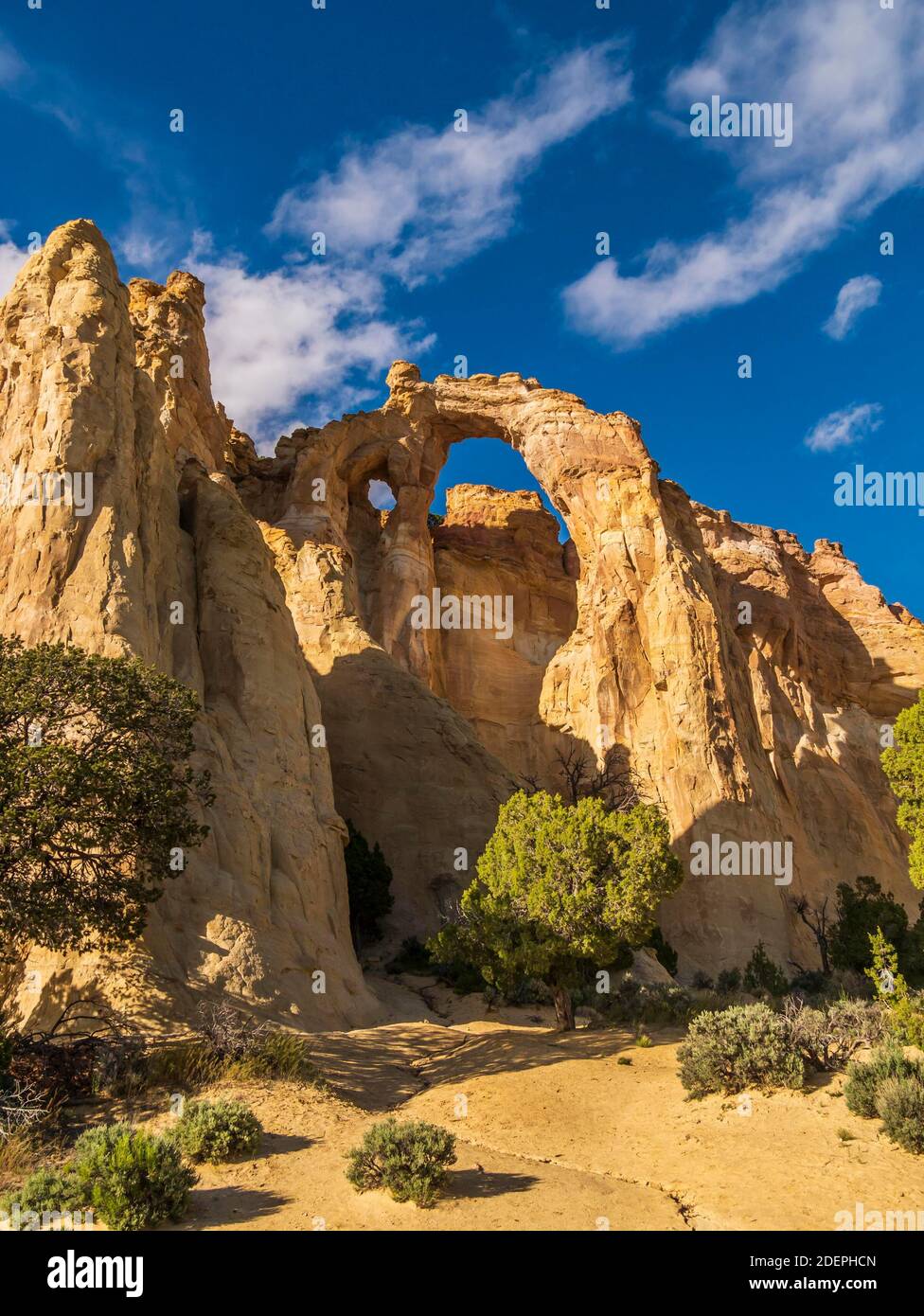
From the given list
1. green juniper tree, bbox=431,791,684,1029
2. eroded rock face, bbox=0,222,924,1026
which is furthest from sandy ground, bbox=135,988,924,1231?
eroded rock face, bbox=0,222,924,1026

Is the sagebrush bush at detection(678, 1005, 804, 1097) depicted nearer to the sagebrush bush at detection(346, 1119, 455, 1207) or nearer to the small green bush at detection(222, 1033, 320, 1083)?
the sagebrush bush at detection(346, 1119, 455, 1207)

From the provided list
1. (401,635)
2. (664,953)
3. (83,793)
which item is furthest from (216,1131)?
(401,635)

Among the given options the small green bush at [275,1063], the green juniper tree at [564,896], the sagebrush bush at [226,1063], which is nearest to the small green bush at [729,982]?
the green juniper tree at [564,896]

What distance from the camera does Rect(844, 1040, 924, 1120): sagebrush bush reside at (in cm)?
1310

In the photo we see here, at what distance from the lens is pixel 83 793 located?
14.7 metres

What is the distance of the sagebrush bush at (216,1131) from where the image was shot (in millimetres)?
11719

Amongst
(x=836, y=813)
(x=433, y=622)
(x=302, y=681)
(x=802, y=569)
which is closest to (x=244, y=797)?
(x=302, y=681)

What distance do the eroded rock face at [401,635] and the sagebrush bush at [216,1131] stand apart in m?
5.47

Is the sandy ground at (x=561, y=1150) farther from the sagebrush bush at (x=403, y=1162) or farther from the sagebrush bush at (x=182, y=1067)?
the sagebrush bush at (x=182, y=1067)

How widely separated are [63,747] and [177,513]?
16.9m

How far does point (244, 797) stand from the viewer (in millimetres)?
23438

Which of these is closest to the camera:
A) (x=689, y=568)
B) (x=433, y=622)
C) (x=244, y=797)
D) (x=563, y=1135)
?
(x=563, y=1135)

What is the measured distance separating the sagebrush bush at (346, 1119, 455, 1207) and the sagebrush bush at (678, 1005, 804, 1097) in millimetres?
5710
